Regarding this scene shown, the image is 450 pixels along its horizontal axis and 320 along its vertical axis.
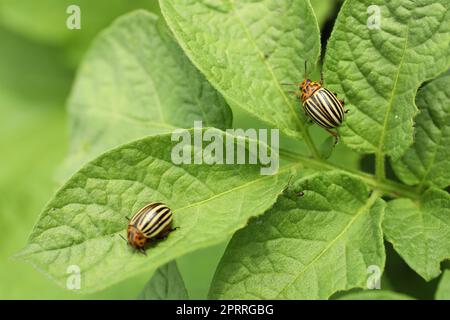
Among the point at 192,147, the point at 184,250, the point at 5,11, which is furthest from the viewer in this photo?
the point at 5,11

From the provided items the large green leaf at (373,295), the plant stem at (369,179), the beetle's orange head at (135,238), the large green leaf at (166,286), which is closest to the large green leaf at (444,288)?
the large green leaf at (373,295)

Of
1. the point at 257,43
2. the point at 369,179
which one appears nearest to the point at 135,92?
the point at 257,43

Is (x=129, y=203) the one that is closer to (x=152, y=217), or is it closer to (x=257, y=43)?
(x=152, y=217)

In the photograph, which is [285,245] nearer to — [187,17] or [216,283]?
[216,283]

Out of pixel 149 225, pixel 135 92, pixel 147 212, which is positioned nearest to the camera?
pixel 149 225

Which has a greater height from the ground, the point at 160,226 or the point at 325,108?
the point at 325,108

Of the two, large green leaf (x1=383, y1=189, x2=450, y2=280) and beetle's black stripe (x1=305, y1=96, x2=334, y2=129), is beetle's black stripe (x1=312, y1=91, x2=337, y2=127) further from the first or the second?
large green leaf (x1=383, y1=189, x2=450, y2=280)

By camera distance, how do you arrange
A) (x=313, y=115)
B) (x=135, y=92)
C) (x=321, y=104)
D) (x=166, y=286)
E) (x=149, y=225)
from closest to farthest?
1. (x=149, y=225)
2. (x=321, y=104)
3. (x=313, y=115)
4. (x=166, y=286)
5. (x=135, y=92)

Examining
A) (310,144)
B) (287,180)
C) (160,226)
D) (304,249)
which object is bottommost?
(304,249)

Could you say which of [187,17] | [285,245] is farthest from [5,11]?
[285,245]
